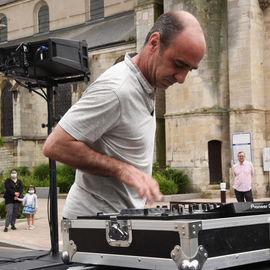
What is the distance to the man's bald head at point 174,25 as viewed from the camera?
202 cm

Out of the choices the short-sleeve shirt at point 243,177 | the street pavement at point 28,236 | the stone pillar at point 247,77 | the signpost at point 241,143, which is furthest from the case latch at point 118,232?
the stone pillar at point 247,77

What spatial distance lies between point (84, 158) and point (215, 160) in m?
20.6

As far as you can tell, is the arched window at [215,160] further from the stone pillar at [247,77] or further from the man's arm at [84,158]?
the man's arm at [84,158]

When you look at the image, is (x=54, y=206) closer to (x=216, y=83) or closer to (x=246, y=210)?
(x=246, y=210)

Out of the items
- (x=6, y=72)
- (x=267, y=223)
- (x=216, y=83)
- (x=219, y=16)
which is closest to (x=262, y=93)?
(x=216, y=83)

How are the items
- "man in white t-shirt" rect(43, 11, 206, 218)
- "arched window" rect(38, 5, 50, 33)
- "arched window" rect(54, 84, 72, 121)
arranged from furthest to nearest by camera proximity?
"arched window" rect(38, 5, 50, 33) → "arched window" rect(54, 84, 72, 121) → "man in white t-shirt" rect(43, 11, 206, 218)

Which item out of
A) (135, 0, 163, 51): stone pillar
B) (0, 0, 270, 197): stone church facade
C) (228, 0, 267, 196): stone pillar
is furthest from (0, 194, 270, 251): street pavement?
(135, 0, 163, 51): stone pillar

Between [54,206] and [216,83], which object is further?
[216,83]

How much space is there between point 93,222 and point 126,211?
0.14 metres

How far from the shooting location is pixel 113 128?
2127 millimetres

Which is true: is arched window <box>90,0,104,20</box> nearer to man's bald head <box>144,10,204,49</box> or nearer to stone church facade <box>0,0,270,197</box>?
stone church facade <box>0,0,270,197</box>

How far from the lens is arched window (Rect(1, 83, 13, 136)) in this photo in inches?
1326

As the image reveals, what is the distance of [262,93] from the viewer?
2203 cm

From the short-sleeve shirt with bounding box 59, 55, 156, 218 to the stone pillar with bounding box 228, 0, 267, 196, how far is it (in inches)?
758
